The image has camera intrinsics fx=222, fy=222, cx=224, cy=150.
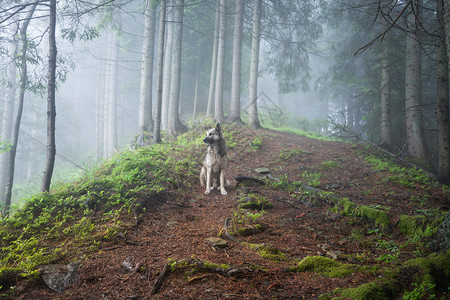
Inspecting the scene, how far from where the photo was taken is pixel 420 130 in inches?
400

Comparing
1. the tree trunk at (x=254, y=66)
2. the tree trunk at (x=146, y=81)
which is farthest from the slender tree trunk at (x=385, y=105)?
the tree trunk at (x=146, y=81)

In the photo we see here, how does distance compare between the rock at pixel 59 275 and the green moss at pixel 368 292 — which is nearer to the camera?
the green moss at pixel 368 292

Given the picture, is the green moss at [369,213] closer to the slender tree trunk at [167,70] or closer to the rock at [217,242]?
the rock at [217,242]

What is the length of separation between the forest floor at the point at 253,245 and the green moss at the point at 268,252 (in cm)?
1

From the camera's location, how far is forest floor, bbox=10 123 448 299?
7.54ft

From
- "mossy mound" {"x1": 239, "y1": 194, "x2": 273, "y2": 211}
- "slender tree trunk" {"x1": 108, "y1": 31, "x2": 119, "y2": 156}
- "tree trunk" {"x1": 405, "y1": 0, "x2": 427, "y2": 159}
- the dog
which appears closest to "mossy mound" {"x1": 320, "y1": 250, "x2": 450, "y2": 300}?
"mossy mound" {"x1": 239, "y1": 194, "x2": 273, "y2": 211}

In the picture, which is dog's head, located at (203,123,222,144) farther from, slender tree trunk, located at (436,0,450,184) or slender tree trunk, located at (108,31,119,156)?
slender tree trunk, located at (108,31,119,156)

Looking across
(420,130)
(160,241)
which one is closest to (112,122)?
(160,241)

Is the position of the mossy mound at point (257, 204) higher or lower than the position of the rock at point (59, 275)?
higher

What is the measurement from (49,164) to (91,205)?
7.39 ft

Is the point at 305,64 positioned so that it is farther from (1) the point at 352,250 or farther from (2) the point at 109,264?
(2) the point at 109,264

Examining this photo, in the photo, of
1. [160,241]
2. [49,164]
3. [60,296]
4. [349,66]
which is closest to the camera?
[60,296]

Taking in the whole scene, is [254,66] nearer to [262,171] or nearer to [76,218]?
[262,171]

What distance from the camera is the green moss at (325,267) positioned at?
8.13 feet
